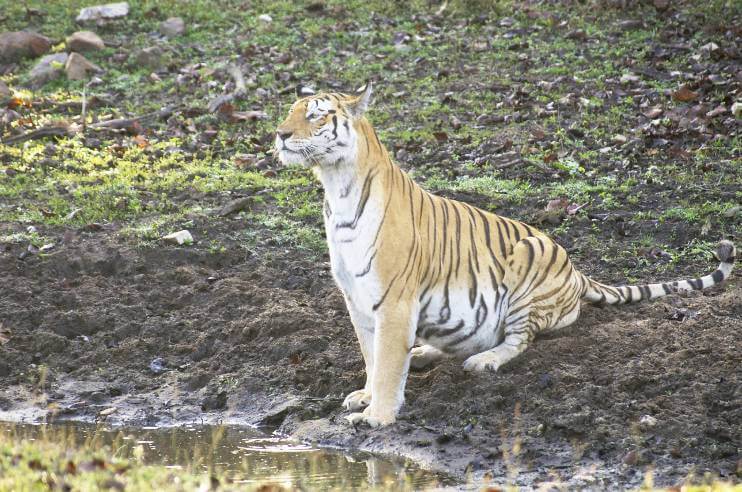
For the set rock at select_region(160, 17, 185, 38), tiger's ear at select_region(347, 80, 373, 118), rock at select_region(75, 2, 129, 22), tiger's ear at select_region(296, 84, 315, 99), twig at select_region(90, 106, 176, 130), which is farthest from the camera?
rock at select_region(75, 2, 129, 22)

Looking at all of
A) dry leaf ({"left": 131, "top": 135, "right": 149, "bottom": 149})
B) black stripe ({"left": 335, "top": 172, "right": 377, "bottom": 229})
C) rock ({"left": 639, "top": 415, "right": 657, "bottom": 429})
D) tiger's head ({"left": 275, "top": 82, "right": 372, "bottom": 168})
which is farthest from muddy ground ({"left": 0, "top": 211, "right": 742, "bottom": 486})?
dry leaf ({"left": 131, "top": 135, "right": 149, "bottom": 149})

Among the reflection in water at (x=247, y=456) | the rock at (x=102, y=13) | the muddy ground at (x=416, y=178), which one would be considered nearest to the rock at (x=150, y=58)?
the muddy ground at (x=416, y=178)

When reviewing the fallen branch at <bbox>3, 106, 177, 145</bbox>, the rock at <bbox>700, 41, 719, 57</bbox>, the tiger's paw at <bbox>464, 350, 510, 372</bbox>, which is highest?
the rock at <bbox>700, 41, 719, 57</bbox>

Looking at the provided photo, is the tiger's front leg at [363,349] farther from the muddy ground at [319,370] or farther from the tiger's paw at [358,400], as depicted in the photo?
the muddy ground at [319,370]

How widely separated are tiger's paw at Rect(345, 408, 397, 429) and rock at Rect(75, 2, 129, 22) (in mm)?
11568

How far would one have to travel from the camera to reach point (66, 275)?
9.23 meters

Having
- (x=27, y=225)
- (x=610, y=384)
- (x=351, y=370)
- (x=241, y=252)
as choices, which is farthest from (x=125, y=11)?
(x=610, y=384)

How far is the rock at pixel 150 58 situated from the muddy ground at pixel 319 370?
226 inches

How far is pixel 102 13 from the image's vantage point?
54.5 ft

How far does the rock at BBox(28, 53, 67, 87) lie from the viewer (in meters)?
14.7

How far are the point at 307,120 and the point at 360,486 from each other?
2260mm

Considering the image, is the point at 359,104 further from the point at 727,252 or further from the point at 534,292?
the point at 727,252

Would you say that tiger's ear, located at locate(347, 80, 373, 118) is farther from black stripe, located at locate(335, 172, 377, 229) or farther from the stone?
the stone

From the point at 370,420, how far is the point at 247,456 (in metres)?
0.79
